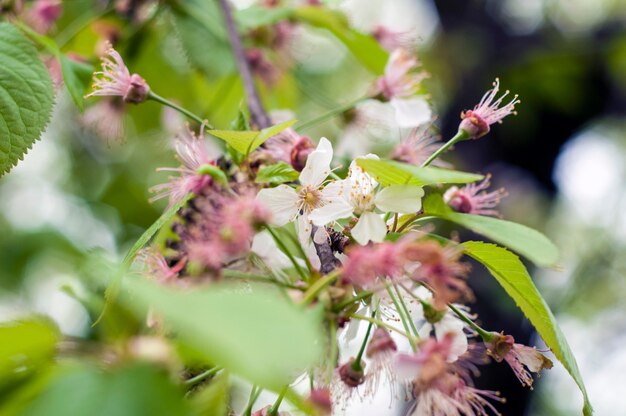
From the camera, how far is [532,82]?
3303 millimetres

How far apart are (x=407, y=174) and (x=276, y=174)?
0.17 m

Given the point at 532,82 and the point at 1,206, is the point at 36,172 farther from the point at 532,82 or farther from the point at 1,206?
the point at 532,82

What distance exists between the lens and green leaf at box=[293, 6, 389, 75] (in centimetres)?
131

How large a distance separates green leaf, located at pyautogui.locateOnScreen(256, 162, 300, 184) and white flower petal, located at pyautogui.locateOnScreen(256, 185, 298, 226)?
2cm

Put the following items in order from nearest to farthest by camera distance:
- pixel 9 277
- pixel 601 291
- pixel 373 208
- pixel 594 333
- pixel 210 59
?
pixel 373 208, pixel 210 59, pixel 9 277, pixel 594 333, pixel 601 291

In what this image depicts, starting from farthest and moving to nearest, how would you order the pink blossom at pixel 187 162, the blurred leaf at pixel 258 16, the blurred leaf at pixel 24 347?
the blurred leaf at pixel 258 16
the pink blossom at pixel 187 162
the blurred leaf at pixel 24 347

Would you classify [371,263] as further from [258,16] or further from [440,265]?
[258,16]

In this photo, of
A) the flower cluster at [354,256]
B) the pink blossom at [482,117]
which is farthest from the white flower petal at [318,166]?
the pink blossom at [482,117]

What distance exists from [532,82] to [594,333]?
1.48 metres

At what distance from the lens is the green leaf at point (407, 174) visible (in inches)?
24.8

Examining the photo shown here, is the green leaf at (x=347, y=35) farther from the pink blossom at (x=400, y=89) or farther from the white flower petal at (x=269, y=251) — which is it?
the white flower petal at (x=269, y=251)

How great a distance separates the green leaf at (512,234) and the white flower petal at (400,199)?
0.03 m

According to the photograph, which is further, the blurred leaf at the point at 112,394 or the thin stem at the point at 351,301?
the thin stem at the point at 351,301

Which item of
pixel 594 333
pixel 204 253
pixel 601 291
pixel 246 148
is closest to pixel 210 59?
pixel 246 148
